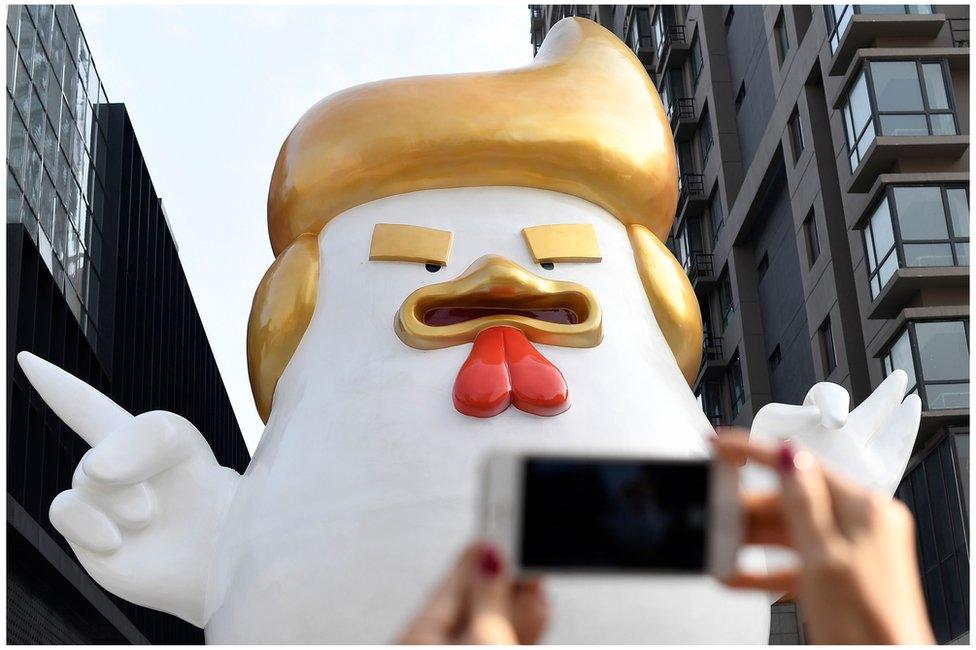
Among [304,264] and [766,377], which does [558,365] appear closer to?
[304,264]

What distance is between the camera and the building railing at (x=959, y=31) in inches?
683

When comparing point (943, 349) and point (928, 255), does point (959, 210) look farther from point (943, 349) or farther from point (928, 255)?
point (943, 349)

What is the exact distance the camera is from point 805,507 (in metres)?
1.58

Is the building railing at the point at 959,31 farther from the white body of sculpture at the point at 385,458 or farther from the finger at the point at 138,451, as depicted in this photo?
the finger at the point at 138,451

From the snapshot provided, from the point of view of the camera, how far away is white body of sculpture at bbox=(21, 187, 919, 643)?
14.9 ft

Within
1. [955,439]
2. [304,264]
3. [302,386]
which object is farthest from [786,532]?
[955,439]

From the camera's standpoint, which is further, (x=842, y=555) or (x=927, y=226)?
(x=927, y=226)

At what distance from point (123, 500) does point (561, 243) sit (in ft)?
6.81

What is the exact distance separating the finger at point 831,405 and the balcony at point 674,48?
2169 cm

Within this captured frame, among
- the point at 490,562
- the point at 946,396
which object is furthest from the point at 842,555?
the point at 946,396

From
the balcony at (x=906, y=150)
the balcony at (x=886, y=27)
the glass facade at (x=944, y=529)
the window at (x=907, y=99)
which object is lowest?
the glass facade at (x=944, y=529)

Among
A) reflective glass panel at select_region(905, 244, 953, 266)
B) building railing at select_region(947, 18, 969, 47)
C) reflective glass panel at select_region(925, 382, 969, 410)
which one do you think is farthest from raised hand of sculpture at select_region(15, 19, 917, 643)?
building railing at select_region(947, 18, 969, 47)

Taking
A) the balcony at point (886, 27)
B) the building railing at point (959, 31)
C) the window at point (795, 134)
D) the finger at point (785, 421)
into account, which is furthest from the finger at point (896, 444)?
the window at point (795, 134)

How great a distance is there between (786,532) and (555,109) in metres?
4.34
